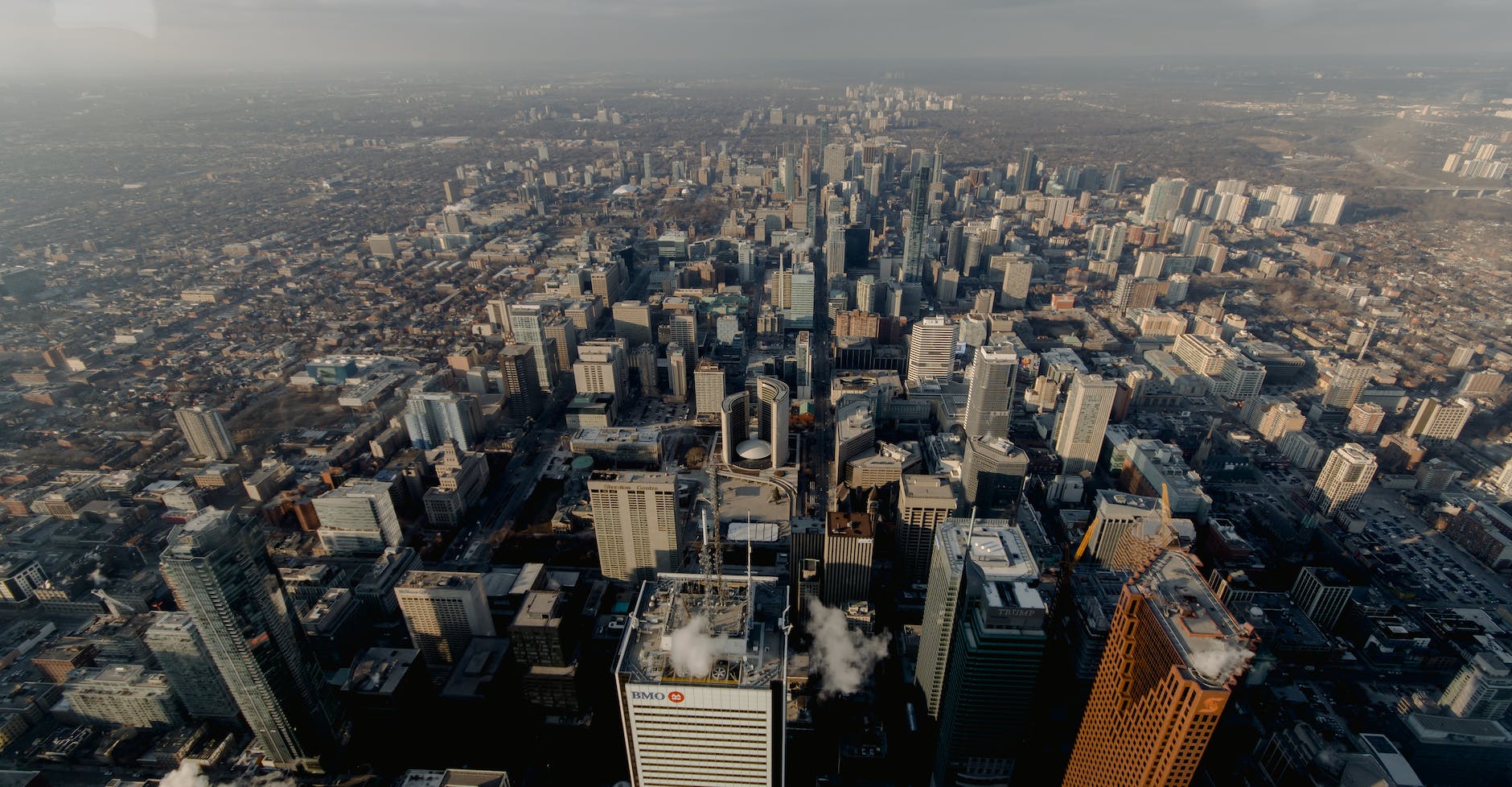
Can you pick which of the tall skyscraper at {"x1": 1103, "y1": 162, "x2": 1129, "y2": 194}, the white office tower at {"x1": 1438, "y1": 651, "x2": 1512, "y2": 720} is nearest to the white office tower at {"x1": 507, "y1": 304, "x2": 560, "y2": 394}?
the white office tower at {"x1": 1438, "y1": 651, "x2": 1512, "y2": 720}

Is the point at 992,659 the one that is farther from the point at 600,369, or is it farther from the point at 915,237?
the point at 915,237

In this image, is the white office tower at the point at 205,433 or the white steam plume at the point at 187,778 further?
the white office tower at the point at 205,433

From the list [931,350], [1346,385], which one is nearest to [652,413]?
[931,350]

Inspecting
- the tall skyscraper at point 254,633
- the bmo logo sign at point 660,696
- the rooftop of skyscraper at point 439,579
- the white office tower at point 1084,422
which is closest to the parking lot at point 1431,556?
the white office tower at point 1084,422

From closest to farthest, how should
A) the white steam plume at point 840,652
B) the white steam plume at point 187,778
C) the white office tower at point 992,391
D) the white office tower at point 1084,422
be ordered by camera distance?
the white steam plume at point 187,778, the white steam plume at point 840,652, the white office tower at point 1084,422, the white office tower at point 992,391

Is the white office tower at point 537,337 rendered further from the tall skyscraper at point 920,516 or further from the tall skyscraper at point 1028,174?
the tall skyscraper at point 1028,174

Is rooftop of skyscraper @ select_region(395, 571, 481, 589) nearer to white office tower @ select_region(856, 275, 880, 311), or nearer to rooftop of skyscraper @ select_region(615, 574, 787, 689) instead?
rooftop of skyscraper @ select_region(615, 574, 787, 689)
